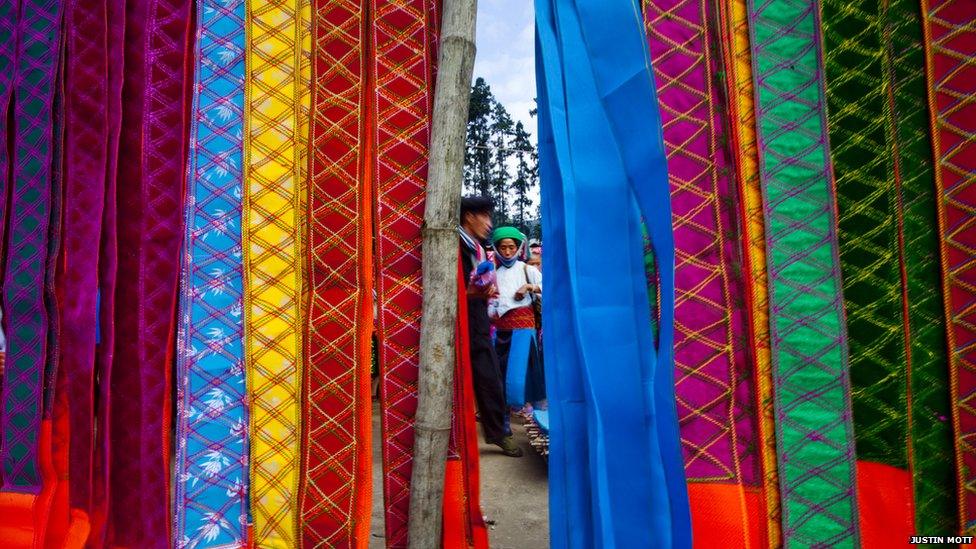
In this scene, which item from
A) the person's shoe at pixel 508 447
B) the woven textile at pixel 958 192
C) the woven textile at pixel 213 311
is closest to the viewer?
the woven textile at pixel 958 192

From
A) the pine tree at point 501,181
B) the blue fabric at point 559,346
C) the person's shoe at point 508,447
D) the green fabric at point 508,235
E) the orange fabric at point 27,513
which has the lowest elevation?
the person's shoe at point 508,447

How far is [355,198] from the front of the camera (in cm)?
112

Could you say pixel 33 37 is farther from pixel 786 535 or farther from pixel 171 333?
pixel 786 535

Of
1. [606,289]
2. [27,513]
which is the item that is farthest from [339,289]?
[27,513]

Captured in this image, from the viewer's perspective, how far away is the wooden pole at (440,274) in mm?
1038

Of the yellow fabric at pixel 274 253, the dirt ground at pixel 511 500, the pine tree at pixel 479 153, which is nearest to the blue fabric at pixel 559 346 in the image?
the yellow fabric at pixel 274 253

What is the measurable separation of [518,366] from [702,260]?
9.32 ft

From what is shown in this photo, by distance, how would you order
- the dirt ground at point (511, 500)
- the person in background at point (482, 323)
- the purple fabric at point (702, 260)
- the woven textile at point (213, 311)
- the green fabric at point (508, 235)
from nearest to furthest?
the purple fabric at point (702, 260) < the woven textile at point (213, 311) < the dirt ground at point (511, 500) < the person in background at point (482, 323) < the green fabric at point (508, 235)

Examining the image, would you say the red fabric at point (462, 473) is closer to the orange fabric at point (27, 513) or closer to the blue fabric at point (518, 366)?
the orange fabric at point (27, 513)

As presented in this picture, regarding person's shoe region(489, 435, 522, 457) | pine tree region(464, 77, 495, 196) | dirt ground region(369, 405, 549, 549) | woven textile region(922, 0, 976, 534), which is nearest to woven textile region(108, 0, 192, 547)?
dirt ground region(369, 405, 549, 549)

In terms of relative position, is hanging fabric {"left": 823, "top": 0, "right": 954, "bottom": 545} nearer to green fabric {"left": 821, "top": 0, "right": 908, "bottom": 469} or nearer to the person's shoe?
green fabric {"left": 821, "top": 0, "right": 908, "bottom": 469}

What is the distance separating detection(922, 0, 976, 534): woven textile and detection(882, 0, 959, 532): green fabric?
0.09ft

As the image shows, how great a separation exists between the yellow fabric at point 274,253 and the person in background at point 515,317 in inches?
107

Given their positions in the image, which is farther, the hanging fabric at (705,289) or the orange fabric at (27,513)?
the orange fabric at (27,513)
